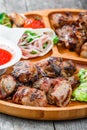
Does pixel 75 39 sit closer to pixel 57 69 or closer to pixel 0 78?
pixel 57 69

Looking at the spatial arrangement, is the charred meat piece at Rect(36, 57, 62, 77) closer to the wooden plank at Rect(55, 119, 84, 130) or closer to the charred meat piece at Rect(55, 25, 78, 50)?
the wooden plank at Rect(55, 119, 84, 130)

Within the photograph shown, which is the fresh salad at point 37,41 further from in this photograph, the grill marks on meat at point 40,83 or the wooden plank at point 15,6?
the wooden plank at point 15,6

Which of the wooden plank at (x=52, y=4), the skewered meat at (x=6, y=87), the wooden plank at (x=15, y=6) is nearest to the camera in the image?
the skewered meat at (x=6, y=87)

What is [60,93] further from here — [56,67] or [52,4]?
[52,4]

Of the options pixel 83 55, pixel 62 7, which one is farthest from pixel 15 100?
pixel 62 7

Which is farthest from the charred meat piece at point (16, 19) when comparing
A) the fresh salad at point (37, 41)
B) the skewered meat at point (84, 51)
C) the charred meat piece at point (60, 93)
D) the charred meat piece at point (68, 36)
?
the charred meat piece at point (60, 93)

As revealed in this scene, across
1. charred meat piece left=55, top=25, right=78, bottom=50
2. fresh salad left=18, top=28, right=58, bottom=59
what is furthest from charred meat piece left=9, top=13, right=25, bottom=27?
charred meat piece left=55, top=25, right=78, bottom=50
